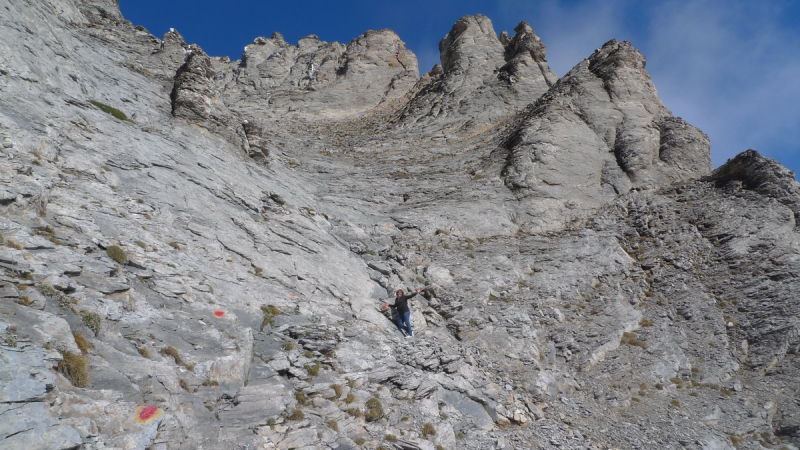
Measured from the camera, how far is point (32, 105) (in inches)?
636

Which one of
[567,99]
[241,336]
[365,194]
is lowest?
[241,336]

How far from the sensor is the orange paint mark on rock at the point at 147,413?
316 inches

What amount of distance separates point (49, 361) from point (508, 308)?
59.3 ft

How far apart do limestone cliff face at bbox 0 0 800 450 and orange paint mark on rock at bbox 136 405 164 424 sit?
45 millimetres

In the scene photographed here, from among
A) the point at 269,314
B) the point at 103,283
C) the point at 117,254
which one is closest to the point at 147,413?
the point at 103,283

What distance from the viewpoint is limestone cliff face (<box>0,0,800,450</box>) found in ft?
31.8

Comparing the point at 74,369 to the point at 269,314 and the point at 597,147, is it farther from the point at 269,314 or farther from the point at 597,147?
the point at 597,147

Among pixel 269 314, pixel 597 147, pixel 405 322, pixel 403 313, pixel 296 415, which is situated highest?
pixel 597 147

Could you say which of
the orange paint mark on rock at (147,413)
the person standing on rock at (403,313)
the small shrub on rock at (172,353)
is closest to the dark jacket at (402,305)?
the person standing on rock at (403,313)

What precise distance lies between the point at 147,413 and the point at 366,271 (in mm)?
13879

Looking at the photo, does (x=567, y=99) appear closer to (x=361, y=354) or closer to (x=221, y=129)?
(x=221, y=129)

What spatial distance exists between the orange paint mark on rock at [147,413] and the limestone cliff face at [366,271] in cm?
4

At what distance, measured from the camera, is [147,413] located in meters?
8.19

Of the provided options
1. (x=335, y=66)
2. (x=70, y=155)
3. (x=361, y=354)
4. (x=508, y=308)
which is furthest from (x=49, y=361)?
(x=335, y=66)
